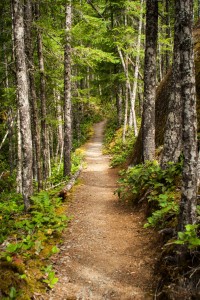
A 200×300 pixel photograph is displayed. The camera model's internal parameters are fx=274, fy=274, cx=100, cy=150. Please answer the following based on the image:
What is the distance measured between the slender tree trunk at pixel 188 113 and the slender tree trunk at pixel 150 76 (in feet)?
17.5

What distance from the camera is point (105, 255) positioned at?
20.2 ft

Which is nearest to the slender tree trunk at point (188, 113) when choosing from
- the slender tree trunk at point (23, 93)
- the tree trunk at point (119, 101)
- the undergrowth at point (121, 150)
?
the slender tree trunk at point (23, 93)

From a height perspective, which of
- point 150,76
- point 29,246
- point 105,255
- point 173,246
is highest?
point 150,76

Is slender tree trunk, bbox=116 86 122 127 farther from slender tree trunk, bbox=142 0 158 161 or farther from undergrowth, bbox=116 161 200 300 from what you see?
undergrowth, bbox=116 161 200 300

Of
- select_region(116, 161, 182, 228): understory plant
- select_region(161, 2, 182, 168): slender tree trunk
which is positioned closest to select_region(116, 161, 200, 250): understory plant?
select_region(116, 161, 182, 228): understory plant

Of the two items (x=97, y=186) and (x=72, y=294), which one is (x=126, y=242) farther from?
(x=97, y=186)

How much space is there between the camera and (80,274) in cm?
545

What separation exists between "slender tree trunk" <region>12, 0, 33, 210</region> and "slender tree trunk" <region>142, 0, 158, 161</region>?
414 centimetres

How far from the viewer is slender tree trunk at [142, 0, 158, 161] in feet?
29.8

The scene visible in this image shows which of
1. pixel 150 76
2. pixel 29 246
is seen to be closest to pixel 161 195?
pixel 29 246

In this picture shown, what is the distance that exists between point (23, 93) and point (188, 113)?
18.5ft

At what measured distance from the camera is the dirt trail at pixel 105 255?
4945 mm

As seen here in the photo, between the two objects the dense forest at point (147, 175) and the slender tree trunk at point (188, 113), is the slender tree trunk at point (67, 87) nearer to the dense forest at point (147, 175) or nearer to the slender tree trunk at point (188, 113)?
the dense forest at point (147, 175)

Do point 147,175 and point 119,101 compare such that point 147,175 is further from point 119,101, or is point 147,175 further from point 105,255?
point 119,101
